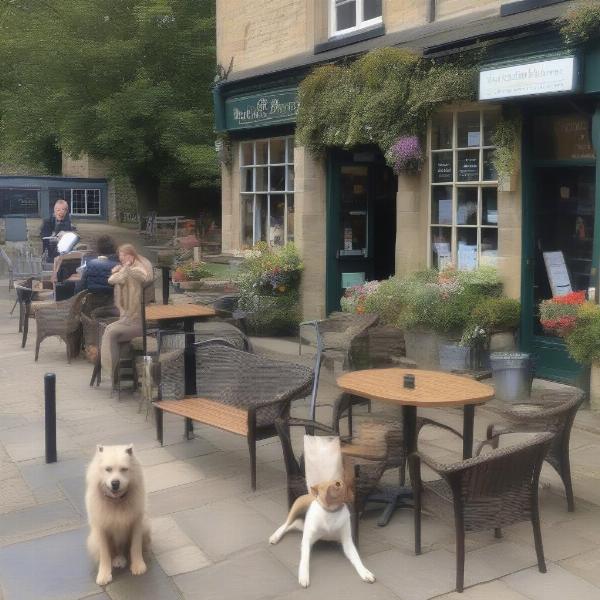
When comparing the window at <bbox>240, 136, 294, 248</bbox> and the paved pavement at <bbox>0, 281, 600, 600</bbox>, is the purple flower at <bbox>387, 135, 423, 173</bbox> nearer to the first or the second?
the window at <bbox>240, 136, 294, 248</bbox>

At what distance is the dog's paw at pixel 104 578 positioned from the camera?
4.86 metres

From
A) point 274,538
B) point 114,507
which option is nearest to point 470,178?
point 274,538

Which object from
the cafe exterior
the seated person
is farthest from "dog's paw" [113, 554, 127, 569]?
the seated person

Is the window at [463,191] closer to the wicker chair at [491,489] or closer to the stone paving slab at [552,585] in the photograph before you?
the wicker chair at [491,489]

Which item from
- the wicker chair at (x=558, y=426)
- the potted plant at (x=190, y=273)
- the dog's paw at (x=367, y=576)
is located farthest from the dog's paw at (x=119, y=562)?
the potted plant at (x=190, y=273)

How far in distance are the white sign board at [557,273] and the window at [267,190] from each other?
15.4 feet

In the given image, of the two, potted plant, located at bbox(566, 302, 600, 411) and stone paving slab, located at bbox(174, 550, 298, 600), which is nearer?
stone paving slab, located at bbox(174, 550, 298, 600)

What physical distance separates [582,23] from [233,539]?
5.33 metres

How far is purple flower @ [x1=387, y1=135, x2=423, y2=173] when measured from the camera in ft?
33.3

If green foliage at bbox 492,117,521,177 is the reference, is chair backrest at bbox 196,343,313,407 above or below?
below

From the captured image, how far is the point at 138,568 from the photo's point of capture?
16.3 feet

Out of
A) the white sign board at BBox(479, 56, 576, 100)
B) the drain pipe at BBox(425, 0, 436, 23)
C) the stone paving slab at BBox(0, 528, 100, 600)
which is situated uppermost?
the drain pipe at BBox(425, 0, 436, 23)

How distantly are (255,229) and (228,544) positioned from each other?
905 cm

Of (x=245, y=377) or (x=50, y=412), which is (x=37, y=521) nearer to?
(x=50, y=412)
